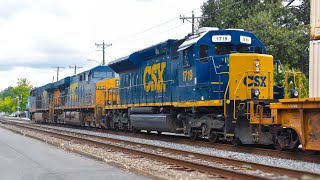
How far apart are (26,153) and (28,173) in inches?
173

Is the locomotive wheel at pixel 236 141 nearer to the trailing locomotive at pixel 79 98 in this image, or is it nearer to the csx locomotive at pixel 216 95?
the csx locomotive at pixel 216 95

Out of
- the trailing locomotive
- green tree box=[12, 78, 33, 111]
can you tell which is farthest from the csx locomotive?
green tree box=[12, 78, 33, 111]

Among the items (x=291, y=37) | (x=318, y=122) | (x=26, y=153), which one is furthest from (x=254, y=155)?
(x=291, y=37)

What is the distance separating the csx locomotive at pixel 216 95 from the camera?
12109 millimetres

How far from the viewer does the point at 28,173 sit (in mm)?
9750

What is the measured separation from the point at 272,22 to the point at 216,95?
2082cm

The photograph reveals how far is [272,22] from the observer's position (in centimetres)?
3394

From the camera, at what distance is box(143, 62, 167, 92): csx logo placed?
19219 millimetres

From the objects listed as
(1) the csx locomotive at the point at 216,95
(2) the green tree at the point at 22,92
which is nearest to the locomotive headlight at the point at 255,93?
(1) the csx locomotive at the point at 216,95

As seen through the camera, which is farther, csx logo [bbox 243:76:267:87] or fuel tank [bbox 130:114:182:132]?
fuel tank [bbox 130:114:182:132]

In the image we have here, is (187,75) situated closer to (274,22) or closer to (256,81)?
(256,81)

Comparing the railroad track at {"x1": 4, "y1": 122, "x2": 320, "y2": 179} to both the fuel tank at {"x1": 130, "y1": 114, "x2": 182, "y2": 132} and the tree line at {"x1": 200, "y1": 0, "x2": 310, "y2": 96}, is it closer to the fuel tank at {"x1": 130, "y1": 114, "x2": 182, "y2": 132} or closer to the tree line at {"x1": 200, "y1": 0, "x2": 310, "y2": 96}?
the fuel tank at {"x1": 130, "y1": 114, "x2": 182, "y2": 132}

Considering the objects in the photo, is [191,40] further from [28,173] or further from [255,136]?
[28,173]

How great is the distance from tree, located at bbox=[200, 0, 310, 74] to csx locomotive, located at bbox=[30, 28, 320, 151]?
42.7ft
